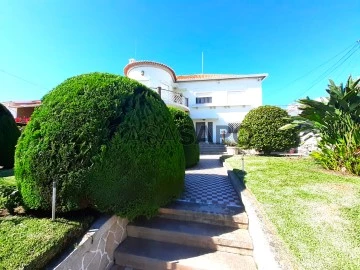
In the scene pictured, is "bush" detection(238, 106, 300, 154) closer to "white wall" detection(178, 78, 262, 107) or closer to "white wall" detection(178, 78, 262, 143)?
"white wall" detection(178, 78, 262, 143)

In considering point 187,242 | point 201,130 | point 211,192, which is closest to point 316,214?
point 187,242

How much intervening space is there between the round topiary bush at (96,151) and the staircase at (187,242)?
455 millimetres

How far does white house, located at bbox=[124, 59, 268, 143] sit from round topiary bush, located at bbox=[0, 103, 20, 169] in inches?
473

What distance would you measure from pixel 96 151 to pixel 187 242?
210 cm

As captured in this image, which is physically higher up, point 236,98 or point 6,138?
point 236,98

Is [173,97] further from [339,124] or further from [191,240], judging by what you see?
[191,240]

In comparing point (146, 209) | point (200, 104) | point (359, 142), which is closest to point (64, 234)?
point (146, 209)

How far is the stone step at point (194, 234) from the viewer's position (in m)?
3.15

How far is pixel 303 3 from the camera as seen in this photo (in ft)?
28.6

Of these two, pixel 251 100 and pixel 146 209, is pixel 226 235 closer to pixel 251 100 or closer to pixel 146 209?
pixel 146 209

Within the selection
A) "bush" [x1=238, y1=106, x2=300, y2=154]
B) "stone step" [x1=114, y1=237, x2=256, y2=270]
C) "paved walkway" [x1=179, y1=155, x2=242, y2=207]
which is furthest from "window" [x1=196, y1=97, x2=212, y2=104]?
"stone step" [x1=114, y1=237, x2=256, y2=270]

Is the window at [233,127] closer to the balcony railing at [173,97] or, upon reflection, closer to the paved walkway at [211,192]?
the balcony railing at [173,97]

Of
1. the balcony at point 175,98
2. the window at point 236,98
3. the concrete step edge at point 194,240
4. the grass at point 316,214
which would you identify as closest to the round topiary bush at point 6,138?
the concrete step edge at point 194,240

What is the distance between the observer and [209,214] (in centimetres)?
372
